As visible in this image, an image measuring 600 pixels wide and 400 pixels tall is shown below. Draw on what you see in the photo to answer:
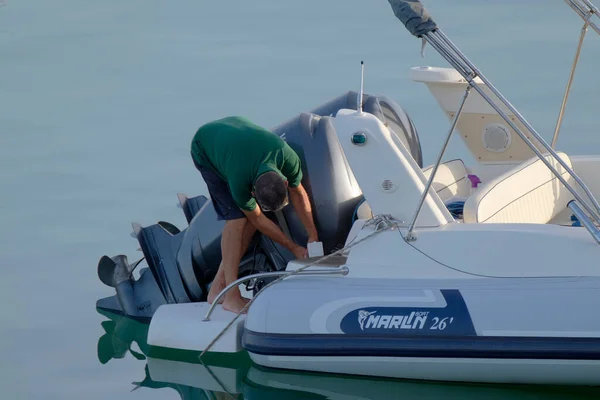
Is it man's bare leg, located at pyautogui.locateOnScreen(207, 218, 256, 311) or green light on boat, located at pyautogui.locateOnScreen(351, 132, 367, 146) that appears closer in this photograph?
green light on boat, located at pyautogui.locateOnScreen(351, 132, 367, 146)

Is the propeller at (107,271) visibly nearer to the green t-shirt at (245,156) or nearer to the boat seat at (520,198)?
the green t-shirt at (245,156)

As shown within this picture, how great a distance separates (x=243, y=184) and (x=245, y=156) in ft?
0.44

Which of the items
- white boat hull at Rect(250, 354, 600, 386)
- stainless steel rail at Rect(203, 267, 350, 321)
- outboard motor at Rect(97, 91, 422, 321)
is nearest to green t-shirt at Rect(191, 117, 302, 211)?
outboard motor at Rect(97, 91, 422, 321)

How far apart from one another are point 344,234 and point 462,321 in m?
1.11

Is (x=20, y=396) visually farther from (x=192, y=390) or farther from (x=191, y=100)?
(x=191, y=100)

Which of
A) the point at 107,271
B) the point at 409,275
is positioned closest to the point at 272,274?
the point at 409,275

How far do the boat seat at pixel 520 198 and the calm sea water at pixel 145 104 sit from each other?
871 mm

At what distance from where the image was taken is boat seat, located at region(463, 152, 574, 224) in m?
6.16

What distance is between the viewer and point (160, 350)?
6.64 metres

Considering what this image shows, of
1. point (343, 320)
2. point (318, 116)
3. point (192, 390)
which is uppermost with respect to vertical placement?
point (318, 116)

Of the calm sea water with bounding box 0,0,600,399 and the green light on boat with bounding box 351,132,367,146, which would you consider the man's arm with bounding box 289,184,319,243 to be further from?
the calm sea water with bounding box 0,0,600,399

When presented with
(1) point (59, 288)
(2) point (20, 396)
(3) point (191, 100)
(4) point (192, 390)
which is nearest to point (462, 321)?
(4) point (192, 390)

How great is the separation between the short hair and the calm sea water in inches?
32.3

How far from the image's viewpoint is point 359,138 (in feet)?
19.6
